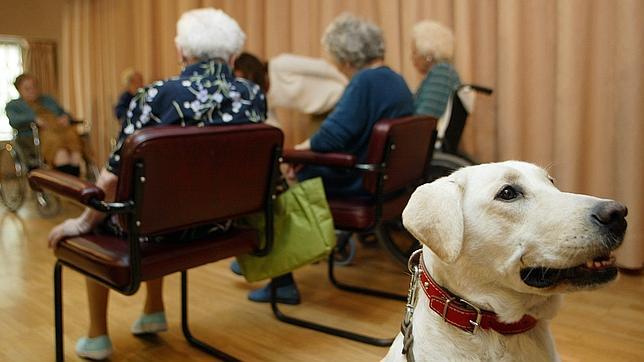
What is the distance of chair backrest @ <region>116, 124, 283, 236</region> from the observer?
165cm

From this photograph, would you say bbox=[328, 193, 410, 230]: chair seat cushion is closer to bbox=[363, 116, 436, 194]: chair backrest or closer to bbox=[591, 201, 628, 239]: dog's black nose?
bbox=[363, 116, 436, 194]: chair backrest

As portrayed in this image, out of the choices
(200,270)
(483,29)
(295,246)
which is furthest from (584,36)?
(200,270)

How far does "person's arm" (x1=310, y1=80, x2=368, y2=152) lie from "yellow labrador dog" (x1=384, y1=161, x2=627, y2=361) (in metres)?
1.40

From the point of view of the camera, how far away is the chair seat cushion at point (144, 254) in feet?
5.73

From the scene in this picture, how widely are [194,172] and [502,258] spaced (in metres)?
1.00

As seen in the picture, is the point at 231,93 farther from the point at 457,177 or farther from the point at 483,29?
the point at 483,29

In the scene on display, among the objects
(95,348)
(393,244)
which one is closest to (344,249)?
(393,244)

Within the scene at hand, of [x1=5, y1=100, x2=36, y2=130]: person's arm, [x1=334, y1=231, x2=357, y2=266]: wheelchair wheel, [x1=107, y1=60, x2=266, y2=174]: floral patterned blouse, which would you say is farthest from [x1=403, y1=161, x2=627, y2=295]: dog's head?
[x1=5, y1=100, x2=36, y2=130]: person's arm

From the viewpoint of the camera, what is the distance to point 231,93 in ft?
6.76

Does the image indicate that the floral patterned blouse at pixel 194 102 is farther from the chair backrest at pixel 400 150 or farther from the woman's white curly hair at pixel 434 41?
the woman's white curly hair at pixel 434 41

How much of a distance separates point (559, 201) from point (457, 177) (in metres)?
0.17

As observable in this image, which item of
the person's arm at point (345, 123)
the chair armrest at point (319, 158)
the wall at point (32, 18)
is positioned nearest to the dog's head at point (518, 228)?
the chair armrest at point (319, 158)

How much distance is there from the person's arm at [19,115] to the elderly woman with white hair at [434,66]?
10.4 ft

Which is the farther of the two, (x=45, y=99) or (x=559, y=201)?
(x=45, y=99)
